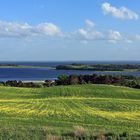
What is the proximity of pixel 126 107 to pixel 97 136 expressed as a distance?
30.2 meters

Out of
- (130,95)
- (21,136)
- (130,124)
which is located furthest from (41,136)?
(130,95)

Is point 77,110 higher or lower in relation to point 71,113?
lower

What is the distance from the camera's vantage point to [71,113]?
42188 mm

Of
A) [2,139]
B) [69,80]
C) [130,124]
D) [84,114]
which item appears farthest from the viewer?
[69,80]

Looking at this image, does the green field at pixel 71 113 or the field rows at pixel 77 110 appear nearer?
the green field at pixel 71 113

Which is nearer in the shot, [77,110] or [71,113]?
[71,113]

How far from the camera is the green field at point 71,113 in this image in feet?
88.4

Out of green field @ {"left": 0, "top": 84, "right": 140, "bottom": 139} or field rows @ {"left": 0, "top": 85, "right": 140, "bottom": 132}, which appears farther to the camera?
field rows @ {"left": 0, "top": 85, "right": 140, "bottom": 132}

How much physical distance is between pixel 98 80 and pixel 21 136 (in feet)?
331

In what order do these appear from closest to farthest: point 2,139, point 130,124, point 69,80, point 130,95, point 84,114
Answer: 1. point 2,139
2. point 130,124
3. point 84,114
4. point 130,95
5. point 69,80

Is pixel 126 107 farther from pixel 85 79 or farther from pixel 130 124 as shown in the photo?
pixel 85 79

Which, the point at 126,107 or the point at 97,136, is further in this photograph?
the point at 126,107

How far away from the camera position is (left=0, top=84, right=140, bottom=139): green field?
2695 cm

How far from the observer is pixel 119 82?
11625 cm
